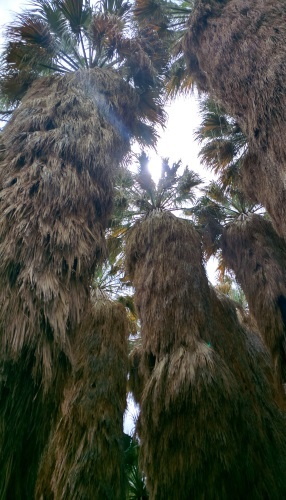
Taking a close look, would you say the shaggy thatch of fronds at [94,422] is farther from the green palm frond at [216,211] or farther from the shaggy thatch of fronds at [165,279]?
the green palm frond at [216,211]

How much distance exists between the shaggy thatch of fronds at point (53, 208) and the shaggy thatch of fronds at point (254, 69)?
2074mm

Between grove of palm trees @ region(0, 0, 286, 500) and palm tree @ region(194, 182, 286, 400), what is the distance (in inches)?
1.6

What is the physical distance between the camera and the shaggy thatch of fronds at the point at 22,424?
2.78 m

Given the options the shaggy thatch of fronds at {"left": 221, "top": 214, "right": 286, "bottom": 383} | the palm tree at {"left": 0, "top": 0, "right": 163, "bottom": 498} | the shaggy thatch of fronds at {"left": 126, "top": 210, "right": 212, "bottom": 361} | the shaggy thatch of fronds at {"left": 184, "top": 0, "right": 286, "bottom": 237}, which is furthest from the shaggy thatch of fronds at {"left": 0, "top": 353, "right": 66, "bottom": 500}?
the shaggy thatch of fronds at {"left": 221, "top": 214, "right": 286, "bottom": 383}

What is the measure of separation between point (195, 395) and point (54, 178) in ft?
11.1

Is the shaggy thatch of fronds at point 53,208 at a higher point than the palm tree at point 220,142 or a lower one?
lower

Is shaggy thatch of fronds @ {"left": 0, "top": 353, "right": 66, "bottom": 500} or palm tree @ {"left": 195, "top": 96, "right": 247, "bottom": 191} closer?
shaggy thatch of fronds @ {"left": 0, "top": 353, "right": 66, "bottom": 500}

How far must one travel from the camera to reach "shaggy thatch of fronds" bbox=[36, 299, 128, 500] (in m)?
5.42

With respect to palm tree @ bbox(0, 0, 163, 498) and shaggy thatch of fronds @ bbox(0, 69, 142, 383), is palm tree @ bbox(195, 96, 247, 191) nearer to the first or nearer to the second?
palm tree @ bbox(0, 0, 163, 498)

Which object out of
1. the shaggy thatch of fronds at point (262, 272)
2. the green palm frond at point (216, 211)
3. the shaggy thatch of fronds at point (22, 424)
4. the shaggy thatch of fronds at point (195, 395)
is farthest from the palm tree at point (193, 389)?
the shaggy thatch of fronds at point (22, 424)

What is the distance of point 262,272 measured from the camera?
827 cm

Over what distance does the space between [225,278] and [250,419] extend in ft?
21.5

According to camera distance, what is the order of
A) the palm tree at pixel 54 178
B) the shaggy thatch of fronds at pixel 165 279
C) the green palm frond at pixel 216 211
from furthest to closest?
the green palm frond at pixel 216 211 → the shaggy thatch of fronds at pixel 165 279 → the palm tree at pixel 54 178

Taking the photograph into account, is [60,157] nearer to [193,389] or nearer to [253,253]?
[193,389]
